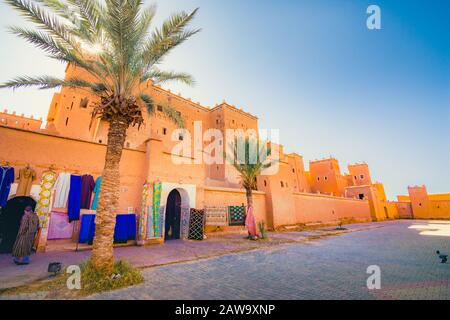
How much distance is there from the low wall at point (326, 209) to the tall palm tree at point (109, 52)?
53.4ft

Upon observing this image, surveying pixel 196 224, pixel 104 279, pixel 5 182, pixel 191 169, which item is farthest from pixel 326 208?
pixel 5 182

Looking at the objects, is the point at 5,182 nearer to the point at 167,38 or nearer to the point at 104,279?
the point at 104,279

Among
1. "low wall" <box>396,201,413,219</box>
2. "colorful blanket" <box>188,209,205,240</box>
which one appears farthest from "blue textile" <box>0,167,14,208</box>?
"low wall" <box>396,201,413,219</box>

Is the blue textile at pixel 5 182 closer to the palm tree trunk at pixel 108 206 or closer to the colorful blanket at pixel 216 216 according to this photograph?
the palm tree trunk at pixel 108 206

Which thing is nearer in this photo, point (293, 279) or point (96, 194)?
point (293, 279)

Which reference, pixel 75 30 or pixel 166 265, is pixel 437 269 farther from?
pixel 75 30

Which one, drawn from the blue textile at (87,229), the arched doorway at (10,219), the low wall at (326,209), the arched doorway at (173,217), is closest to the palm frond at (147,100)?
the blue textile at (87,229)

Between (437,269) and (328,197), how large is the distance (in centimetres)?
2361

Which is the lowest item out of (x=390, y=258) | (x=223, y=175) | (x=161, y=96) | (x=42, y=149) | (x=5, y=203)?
(x=390, y=258)

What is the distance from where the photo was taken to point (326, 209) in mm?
26719

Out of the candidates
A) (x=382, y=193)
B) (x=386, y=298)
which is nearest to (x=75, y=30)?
(x=386, y=298)

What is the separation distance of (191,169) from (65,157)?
22.7 ft
